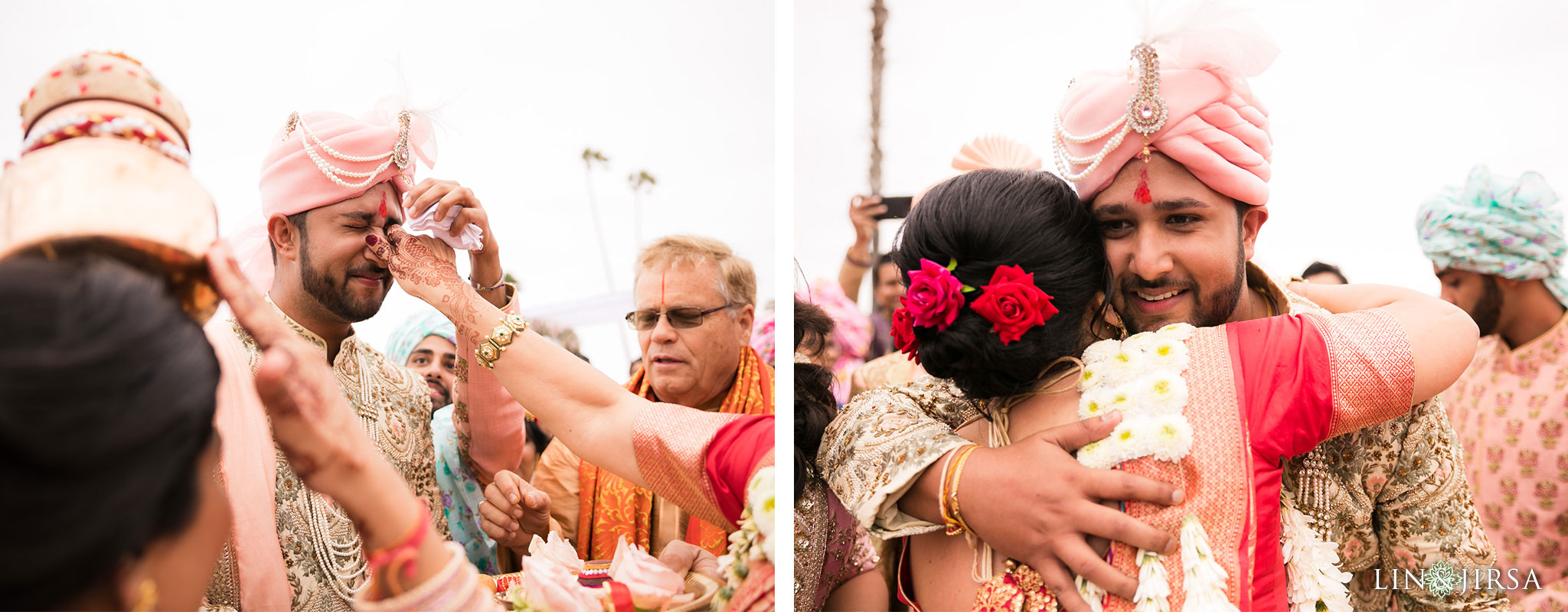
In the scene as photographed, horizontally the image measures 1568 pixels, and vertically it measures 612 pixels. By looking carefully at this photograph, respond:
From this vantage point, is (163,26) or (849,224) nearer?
(163,26)

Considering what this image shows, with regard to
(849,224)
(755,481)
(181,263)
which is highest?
(181,263)

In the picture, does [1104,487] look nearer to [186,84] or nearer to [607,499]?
[607,499]

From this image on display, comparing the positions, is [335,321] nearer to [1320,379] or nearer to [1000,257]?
[1000,257]

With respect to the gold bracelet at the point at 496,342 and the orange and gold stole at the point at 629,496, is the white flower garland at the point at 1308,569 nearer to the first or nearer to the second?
the orange and gold stole at the point at 629,496

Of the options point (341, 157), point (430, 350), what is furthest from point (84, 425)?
point (430, 350)

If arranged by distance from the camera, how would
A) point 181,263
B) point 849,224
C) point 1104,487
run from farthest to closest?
point 849,224 → point 1104,487 → point 181,263

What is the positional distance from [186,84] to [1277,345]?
2.11 metres

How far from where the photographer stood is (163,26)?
170cm

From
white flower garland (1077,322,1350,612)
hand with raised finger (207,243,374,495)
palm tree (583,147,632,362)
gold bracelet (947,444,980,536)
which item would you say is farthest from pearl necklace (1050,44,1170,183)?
hand with raised finger (207,243,374,495)

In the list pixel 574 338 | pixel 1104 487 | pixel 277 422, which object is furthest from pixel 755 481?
pixel 277 422

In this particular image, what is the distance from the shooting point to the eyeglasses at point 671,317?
6.94 ft

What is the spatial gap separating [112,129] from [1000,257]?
155 cm

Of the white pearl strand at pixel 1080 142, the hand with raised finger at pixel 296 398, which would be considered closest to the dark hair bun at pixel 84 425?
the hand with raised finger at pixel 296 398

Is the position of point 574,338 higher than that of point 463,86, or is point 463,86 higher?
point 463,86
